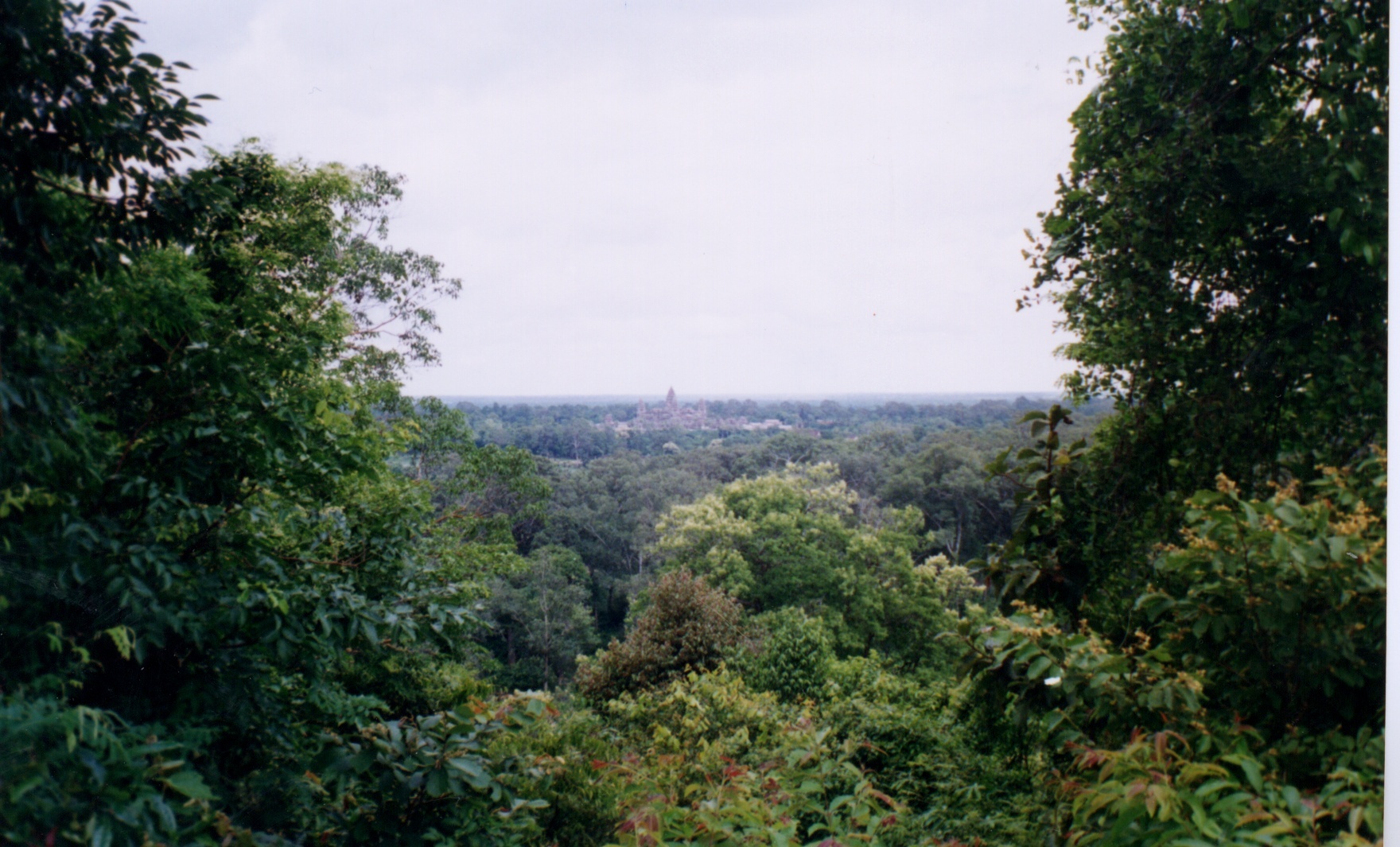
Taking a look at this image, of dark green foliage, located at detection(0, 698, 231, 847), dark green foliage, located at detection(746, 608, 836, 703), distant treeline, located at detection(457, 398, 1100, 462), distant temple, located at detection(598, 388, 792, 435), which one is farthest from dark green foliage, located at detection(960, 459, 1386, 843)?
dark green foliage, located at detection(746, 608, 836, 703)

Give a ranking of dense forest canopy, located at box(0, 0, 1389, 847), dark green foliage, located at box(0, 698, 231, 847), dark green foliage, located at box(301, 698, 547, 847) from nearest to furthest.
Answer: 1. dark green foliage, located at box(0, 698, 231, 847)
2. dense forest canopy, located at box(0, 0, 1389, 847)
3. dark green foliage, located at box(301, 698, 547, 847)

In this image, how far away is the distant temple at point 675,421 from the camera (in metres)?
3.10

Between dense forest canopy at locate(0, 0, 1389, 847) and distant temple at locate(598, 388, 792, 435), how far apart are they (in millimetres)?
1075

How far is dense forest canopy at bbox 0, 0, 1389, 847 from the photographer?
102cm

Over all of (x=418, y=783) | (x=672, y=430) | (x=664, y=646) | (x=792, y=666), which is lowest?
(x=664, y=646)

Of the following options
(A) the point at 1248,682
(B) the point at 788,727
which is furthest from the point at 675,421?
(A) the point at 1248,682

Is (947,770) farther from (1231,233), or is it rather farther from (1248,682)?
(1231,233)

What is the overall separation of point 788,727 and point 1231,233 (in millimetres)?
1937

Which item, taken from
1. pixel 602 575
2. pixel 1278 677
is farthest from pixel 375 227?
pixel 602 575

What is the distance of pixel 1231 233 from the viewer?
1.56 m

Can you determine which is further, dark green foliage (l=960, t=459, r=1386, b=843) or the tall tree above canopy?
the tall tree above canopy

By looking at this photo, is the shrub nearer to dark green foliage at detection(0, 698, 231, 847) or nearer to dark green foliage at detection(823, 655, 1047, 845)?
dark green foliage at detection(823, 655, 1047, 845)

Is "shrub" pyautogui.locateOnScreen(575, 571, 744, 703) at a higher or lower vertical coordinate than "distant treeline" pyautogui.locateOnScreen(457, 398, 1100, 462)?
lower

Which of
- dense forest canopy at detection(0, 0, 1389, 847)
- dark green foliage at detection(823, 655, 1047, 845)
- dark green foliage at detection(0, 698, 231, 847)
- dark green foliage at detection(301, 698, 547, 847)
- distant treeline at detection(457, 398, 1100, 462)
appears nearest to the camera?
dark green foliage at detection(0, 698, 231, 847)
